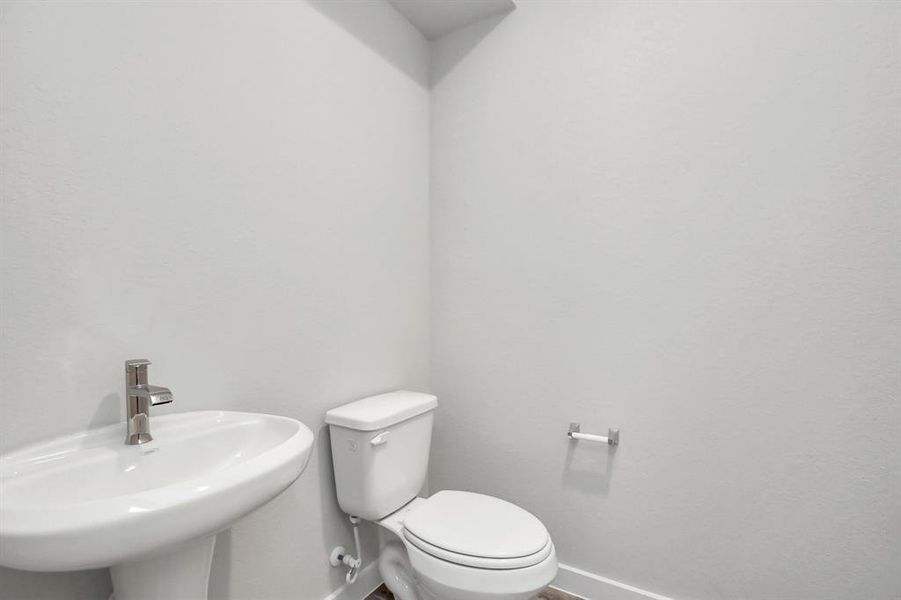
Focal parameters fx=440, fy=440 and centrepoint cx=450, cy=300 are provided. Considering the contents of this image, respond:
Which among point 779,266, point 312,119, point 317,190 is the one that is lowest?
point 779,266

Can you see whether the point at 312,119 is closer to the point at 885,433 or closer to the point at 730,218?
the point at 730,218

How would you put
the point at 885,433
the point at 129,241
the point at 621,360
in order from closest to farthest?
1. the point at 129,241
2. the point at 885,433
3. the point at 621,360

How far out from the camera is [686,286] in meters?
1.43

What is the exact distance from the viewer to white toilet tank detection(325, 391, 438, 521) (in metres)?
1.35

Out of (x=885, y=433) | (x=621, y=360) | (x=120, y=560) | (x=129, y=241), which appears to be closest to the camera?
(x=120, y=560)

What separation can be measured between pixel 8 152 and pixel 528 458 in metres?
1.68

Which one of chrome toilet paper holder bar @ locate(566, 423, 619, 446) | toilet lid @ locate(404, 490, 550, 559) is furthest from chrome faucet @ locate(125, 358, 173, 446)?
chrome toilet paper holder bar @ locate(566, 423, 619, 446)

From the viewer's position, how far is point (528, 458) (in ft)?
5.59

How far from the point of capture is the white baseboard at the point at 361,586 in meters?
1.47

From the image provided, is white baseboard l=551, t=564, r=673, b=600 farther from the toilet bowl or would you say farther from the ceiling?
the ceiling

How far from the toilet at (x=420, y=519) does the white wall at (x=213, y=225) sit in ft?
0.39

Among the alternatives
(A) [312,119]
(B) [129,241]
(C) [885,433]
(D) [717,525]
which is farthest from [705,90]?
(B) [129,241]

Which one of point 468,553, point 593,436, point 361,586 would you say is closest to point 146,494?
point 468,553

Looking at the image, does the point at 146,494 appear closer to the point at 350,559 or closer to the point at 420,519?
the point at 420,519
